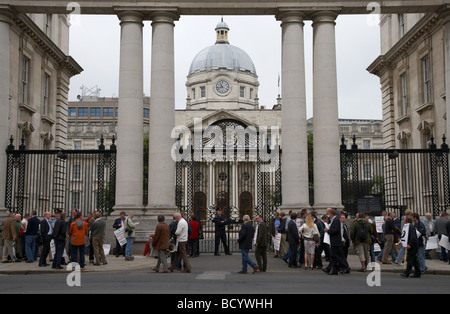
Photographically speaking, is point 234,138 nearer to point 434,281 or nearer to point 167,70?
point 167,70

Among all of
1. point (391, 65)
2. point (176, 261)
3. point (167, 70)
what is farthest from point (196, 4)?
point (391, 65)

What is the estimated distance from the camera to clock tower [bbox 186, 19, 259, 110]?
95.9 metres

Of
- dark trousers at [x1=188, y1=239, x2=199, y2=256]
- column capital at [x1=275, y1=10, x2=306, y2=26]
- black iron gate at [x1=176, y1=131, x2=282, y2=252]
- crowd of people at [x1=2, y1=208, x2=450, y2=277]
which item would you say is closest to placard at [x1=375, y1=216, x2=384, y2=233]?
crowd of people at [x1=2, y1=208, x2=450, y2=277]

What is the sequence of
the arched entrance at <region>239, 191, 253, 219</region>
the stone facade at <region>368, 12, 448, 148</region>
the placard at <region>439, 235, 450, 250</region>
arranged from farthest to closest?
1. the arched entrance at <region>239, 191, 253, 219</region>
2. the stone facade at <region>368, 12, 448, 148</region>
3. the placard at <region>439, 235, 450, 250</region>

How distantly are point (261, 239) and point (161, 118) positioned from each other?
24.3 feet

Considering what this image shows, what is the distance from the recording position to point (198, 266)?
57.9ft

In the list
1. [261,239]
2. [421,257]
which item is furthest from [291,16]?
[421,257]

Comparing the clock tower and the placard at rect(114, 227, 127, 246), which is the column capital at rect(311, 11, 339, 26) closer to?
the placard at rect(114, 227, 127, 246)

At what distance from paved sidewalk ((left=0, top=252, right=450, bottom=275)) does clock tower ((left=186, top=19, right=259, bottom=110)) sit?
7485 centimetres

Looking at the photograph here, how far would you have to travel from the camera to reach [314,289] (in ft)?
38.8

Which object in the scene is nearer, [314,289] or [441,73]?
[314,289]

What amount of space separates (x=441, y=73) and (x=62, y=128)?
2086 centimetres

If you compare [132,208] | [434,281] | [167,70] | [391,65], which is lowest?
[434,281]

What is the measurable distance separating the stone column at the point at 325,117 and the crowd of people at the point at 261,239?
1859 mm
